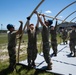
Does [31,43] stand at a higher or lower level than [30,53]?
higher

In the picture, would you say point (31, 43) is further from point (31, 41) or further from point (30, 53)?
point (30, 53)

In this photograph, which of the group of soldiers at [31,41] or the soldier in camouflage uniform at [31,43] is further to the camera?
the soldier in camouflage uniform at [31,43]

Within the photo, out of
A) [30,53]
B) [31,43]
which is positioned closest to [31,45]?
[31,43]

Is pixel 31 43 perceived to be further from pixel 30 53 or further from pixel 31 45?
pixel 30 53

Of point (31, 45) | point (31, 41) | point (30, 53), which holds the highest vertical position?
point (31, 41)

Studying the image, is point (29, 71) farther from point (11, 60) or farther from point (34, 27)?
point (34, 27)

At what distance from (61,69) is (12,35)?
241 cm

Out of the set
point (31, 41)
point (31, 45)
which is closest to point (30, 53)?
point (31, 45)

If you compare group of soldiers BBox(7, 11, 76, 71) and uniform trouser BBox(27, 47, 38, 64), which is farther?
uniform trouser BBox(27, 47, 38, 64)

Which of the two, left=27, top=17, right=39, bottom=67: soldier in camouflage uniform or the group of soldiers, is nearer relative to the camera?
the group of soldiers

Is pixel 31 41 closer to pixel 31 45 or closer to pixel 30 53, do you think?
pixel 31 45

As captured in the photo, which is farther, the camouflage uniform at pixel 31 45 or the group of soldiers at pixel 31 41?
the camouflage uniform at pixel 31 45

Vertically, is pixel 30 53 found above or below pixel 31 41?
below

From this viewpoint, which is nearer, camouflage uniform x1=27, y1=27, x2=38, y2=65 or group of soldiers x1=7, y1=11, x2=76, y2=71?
group of soldiers x1=7, y1=11, x2=76, y2=71
